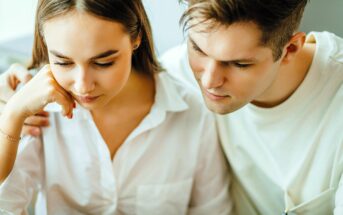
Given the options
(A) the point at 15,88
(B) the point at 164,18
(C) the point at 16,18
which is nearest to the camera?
(A) the point at 15,88

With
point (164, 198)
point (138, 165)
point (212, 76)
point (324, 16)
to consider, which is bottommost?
point (164, 198)

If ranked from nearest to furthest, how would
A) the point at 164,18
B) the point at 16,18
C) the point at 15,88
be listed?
the point at 15,88 < the point at 164,18 < the point at 16,18

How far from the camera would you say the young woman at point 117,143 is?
1100 millimetres

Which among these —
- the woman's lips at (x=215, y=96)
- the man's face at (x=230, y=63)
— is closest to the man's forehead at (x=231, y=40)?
the man's face at (x=230, y=63)

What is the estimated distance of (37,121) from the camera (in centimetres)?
123

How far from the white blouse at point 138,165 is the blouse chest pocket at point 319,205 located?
24 centimetres

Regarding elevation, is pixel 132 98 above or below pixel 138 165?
above

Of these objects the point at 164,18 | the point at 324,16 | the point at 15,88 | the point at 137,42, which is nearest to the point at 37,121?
the point at 15,88

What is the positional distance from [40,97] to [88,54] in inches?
7.1

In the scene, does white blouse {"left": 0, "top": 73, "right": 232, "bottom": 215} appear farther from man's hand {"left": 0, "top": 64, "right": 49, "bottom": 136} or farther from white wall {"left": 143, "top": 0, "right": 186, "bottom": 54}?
white wall {"left": 143, "top": 0, "right": 186, "bottom": 54}

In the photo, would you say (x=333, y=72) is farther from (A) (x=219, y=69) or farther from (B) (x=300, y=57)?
(A) (x=219, y=69)

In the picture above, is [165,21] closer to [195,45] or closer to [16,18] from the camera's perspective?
[195,45]

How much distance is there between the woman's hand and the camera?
1.09 meters

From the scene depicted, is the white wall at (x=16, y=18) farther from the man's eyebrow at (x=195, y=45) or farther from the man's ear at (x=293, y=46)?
the man's ear at (x=293, y=46)
